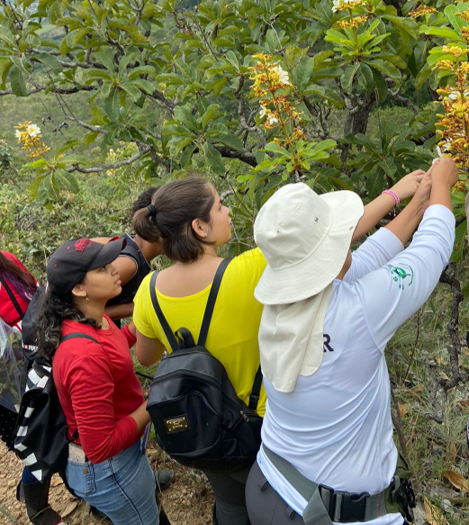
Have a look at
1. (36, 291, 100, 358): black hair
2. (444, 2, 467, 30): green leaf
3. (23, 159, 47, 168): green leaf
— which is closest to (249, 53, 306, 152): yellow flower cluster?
(444, 2, 467, 30): green leaf

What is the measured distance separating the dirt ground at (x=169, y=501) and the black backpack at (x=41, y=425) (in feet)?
3.26

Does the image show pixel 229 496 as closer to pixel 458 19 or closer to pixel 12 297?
pixel 12 297

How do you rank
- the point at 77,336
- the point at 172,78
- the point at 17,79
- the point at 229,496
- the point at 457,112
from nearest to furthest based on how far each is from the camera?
Answer: the point at 457,112
the point at 77,336
the point at 229,496
the point at 172,78
the point at 17,79

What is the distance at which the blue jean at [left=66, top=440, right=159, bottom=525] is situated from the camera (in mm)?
1854

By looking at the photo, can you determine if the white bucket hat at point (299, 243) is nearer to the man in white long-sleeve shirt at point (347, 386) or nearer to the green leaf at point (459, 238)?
the man in white long-sleeve shirt at point (347, 386)

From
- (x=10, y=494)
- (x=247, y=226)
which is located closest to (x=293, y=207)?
(x=247, y=226)

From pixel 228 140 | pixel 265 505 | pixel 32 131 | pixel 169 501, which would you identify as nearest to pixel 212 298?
pixel 265 505

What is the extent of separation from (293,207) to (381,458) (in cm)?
70

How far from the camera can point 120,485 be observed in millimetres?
1895

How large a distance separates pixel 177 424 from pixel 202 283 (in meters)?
0.44

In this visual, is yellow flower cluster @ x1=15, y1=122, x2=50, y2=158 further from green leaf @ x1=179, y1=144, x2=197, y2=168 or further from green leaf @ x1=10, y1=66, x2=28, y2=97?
green leaf @ x1=179, y1=144, x2=197, y2=168

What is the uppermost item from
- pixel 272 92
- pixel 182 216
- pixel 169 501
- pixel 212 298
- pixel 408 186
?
pixel 272 92

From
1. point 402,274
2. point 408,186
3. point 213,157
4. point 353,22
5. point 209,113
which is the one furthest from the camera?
point 213,157

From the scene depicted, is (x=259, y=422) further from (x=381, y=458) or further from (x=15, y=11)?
(x=15, y=11)
